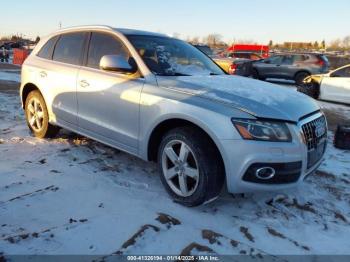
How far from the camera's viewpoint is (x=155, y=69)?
4.14 m

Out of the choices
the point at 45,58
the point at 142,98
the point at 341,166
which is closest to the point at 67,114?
the point at 45,58

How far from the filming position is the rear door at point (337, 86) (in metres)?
11.0

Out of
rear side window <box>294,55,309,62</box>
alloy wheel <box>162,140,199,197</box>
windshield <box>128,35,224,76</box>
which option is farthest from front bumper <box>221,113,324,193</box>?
rear side window <box>294,55,309,62</box>

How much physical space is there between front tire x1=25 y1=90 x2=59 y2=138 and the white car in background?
8.66 meters

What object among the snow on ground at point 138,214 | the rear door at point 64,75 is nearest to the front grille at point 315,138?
the snow on ground at point 138,214

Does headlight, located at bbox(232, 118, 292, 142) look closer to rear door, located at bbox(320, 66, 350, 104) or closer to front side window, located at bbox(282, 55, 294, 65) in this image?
rear door, located at bbox(320, 66, 350, 104)

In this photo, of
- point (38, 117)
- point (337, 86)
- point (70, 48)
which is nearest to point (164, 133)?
point (70, 48)

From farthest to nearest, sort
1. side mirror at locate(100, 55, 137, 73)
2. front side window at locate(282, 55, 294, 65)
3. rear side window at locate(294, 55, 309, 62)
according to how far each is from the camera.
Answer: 1. front side window at locate(282, 55, 294, 65)
2. rear side window at locate(294, 55, 309, 62)
3. side mirror at locate(100, 55, 137, 73)

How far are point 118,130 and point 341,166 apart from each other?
3.06m

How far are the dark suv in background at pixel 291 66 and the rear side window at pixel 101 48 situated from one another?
13.3m

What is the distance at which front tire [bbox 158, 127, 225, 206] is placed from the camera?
135 inches

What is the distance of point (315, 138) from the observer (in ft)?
12.0

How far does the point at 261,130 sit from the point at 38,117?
12.0 ft

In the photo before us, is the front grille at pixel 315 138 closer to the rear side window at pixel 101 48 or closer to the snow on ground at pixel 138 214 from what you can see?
the snow on ground at pixel 138 214
